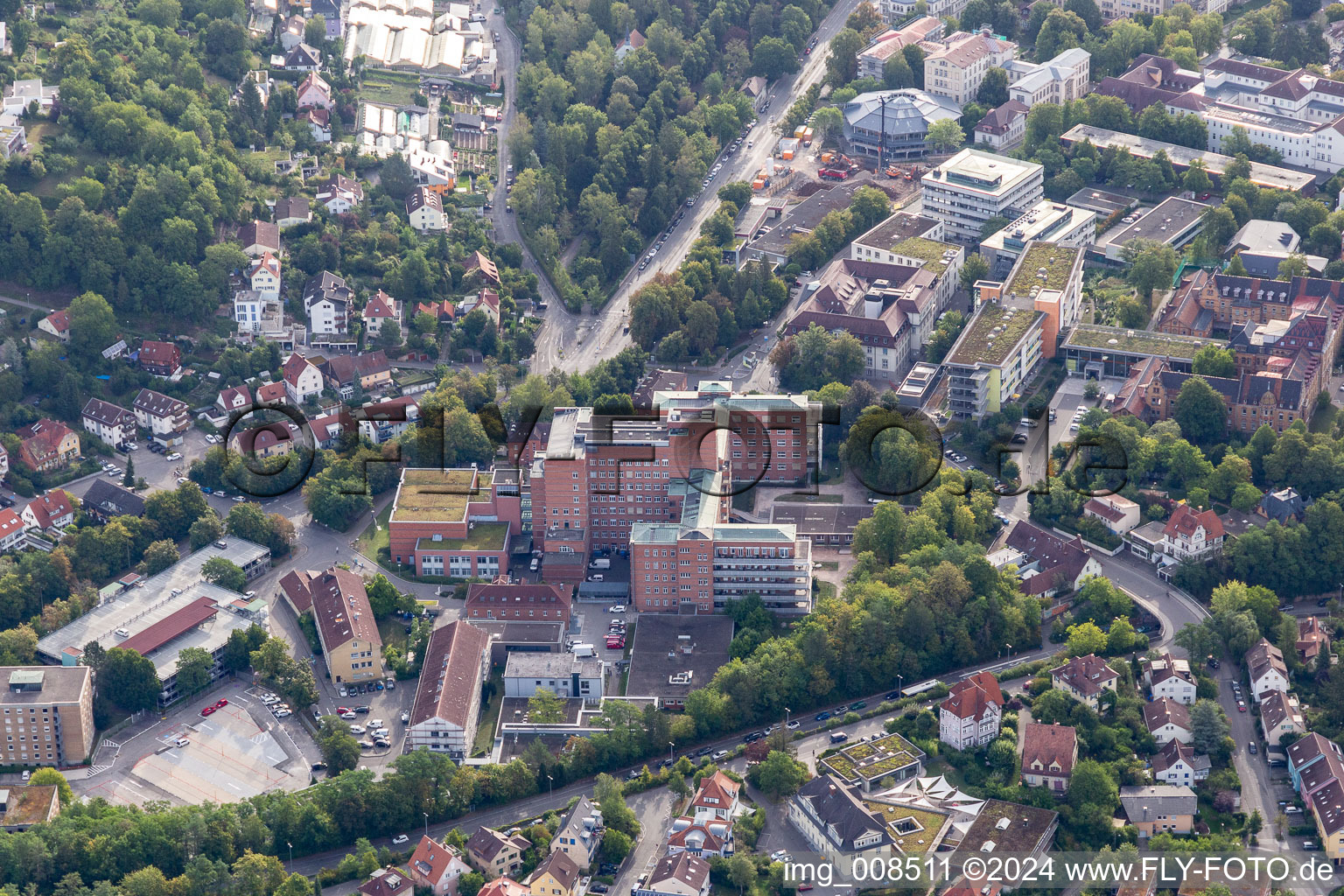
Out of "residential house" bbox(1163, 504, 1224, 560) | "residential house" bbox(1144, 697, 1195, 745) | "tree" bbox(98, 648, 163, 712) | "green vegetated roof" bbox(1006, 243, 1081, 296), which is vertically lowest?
"tree" bbox(98, 648, 163, 712)

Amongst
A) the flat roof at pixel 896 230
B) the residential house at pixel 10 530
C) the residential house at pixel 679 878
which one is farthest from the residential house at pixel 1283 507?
the residential house at pixel 10 530

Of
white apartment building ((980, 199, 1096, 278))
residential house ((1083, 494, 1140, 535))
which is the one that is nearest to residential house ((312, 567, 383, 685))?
residential house ((1083, 494, 1140, 535))

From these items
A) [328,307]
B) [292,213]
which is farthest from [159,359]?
[292,213]

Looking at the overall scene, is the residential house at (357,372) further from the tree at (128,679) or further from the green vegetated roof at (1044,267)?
the green vegetated roof at (1044,267)

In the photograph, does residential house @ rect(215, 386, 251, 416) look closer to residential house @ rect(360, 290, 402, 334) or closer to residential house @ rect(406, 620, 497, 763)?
residential house @ rect(360, 290, 402, 334)

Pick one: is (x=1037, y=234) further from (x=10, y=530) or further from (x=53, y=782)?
(x=53, y=782)

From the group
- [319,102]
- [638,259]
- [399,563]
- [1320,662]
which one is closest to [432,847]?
[399,563]

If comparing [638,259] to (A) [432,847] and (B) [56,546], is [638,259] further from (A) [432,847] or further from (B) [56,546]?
(A) [432,847]
